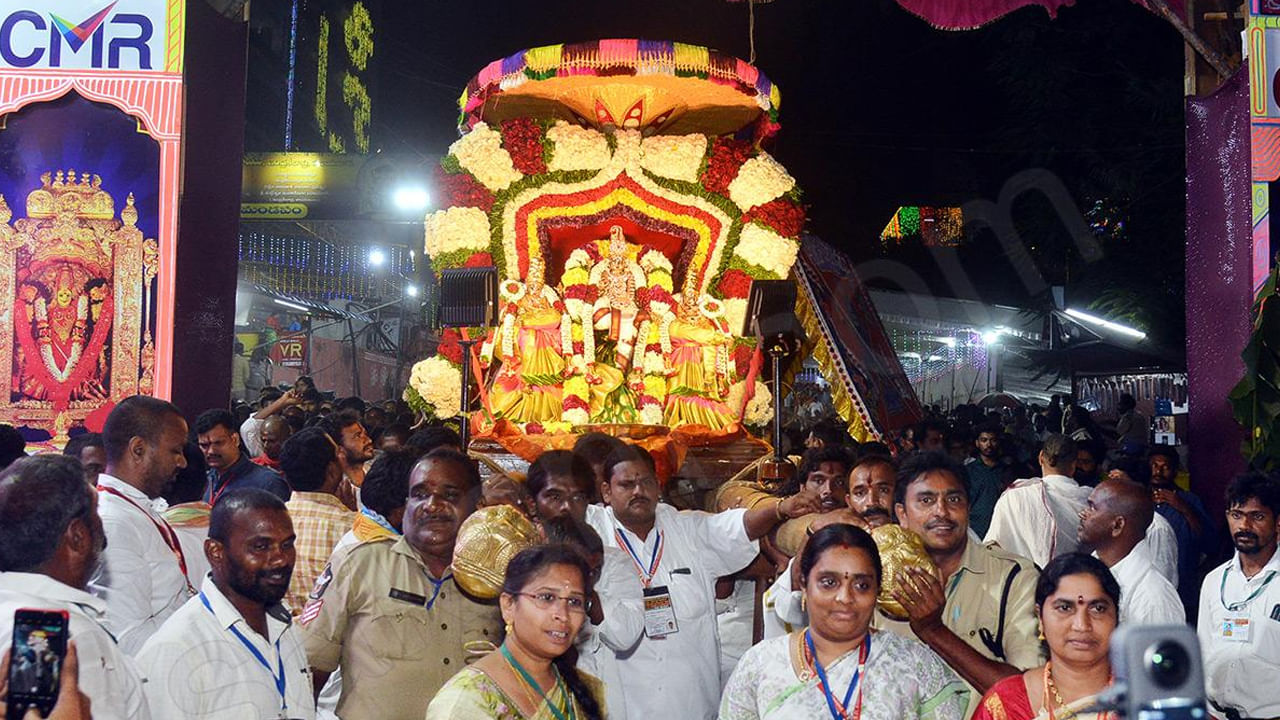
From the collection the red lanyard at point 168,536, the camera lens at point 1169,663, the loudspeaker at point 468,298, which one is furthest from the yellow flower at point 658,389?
the camera lens at point 1169,663

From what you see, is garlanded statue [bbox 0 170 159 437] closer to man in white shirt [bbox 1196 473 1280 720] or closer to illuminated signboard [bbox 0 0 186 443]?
illuminated signboard [bbox 0 0 186 443]

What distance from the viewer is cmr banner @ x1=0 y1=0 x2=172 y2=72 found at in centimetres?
869

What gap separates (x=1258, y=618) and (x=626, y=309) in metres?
10.9

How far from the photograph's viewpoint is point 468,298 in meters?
13.9

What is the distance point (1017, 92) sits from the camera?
18.2m

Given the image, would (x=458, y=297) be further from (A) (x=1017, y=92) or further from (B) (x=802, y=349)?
(A) (x=1017, y=92)

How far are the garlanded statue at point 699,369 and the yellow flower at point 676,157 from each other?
5.23 feet

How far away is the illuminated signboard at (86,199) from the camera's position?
8.70 metres

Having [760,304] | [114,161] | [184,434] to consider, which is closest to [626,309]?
[760,304]

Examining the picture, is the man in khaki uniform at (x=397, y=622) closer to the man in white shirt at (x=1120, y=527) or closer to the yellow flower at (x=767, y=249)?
the man in white shirt at (x=1120, y=527)

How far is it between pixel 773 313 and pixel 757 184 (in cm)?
206

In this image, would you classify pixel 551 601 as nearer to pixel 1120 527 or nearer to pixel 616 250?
pixel 1120 527

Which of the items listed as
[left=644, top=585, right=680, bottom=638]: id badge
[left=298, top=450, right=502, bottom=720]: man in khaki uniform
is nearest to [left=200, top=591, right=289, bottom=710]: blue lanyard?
[left=298, top=450, right=502, bottom=720]: man in khaki uniform

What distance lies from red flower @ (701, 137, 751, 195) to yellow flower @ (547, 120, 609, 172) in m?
1.27
